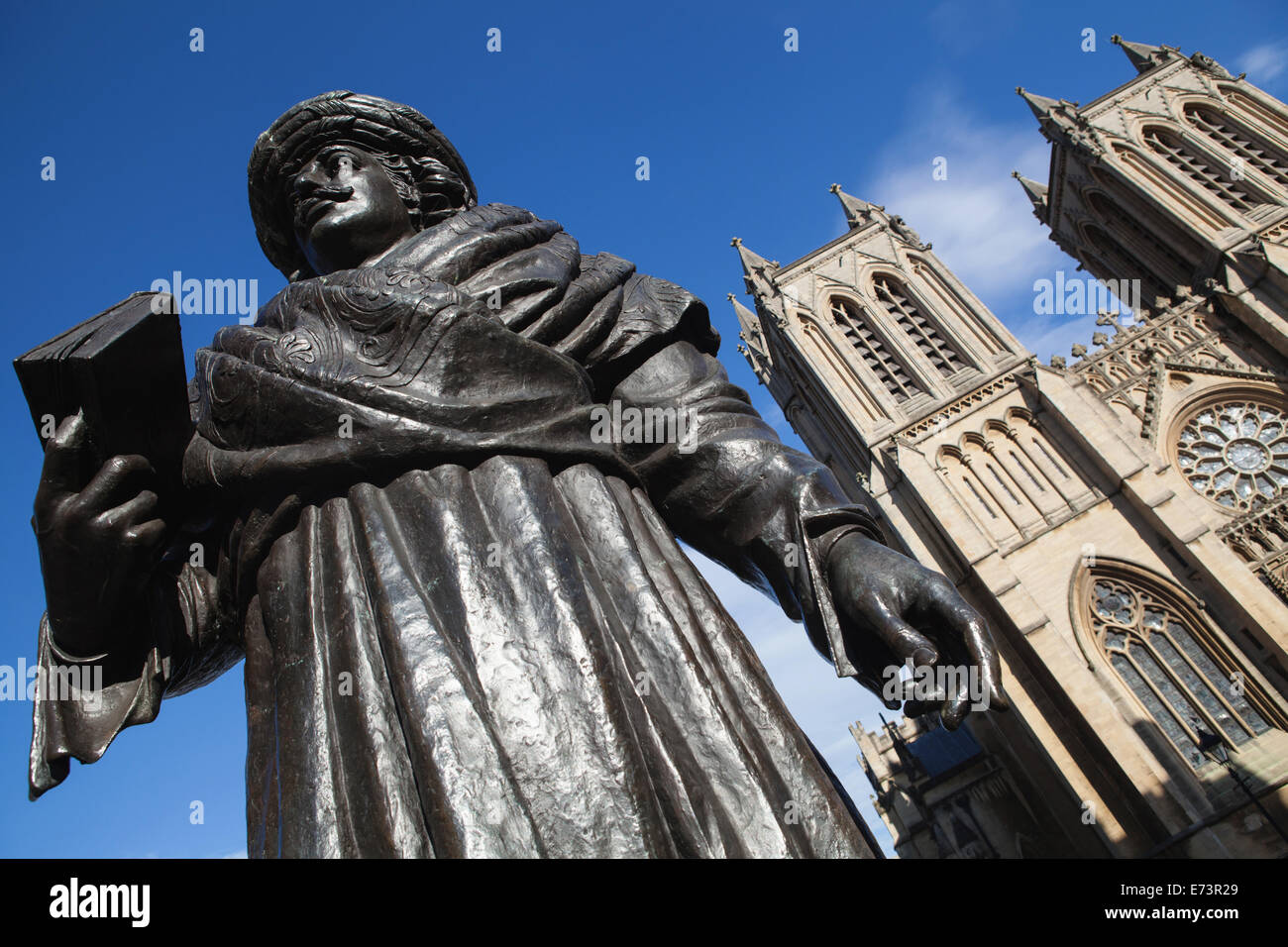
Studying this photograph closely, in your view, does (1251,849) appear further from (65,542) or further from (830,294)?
(65,542)

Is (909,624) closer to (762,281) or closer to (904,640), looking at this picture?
(904,640)

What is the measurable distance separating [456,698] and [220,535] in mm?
982

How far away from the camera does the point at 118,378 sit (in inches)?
66.9

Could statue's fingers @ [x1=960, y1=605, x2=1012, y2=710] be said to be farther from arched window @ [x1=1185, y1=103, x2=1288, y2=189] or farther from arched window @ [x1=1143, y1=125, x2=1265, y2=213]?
arched window @ [x1=1185, y1=103, x2=1288, y2=189]

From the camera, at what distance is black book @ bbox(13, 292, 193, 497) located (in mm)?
1641

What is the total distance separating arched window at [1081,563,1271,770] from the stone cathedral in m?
0.05

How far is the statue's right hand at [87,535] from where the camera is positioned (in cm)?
174

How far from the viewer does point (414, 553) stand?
5.49 feet

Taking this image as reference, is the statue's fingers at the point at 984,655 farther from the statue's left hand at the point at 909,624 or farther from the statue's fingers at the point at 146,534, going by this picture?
the statue's fingers at the point at 146,534

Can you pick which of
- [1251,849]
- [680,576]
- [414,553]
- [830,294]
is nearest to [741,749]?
[680,576]

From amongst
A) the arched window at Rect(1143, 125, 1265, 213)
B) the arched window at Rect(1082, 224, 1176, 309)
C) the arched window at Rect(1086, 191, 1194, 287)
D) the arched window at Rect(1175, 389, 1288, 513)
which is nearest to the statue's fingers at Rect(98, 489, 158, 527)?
the arched window at Rect(1175, 389, 1288, 513)

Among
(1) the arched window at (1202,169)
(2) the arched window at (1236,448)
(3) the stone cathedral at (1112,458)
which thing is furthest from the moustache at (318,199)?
(1) the arched window at (1202,169)

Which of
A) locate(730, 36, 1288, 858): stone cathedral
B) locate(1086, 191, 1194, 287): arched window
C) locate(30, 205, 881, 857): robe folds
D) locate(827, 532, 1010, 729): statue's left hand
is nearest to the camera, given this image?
locate(30, 205, 881, 857): robe folds

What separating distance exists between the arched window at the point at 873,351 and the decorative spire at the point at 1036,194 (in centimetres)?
1066
